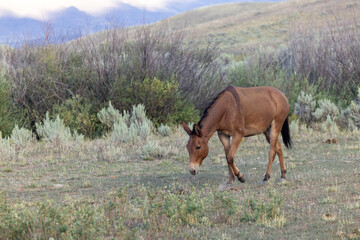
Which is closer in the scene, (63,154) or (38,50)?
(63,154)

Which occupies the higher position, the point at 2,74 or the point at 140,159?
the point at 2,74

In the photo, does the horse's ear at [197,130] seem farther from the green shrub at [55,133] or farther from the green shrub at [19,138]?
the green shrub at [19,138]

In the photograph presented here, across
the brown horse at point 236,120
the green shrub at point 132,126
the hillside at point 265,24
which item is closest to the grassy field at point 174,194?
the green shrub at point 132,126

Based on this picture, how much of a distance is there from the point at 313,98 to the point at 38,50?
35.8 ft

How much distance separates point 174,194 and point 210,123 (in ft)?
5.89

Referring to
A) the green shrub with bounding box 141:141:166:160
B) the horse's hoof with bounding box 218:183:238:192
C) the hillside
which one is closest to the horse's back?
the horse's hoof with bounding box 218:183:238:192

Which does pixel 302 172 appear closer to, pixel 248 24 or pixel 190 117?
pixel 190 117

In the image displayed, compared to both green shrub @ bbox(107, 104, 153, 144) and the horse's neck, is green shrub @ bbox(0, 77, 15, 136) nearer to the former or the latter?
green shrub @ bbox(107, 104, 153, 144)

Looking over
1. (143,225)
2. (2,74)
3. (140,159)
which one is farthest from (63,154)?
(143,225)

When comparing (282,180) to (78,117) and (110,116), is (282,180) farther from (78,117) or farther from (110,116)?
(78,117)

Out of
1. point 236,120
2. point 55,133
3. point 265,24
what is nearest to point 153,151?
point 55,133

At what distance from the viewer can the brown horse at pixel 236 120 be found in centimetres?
809

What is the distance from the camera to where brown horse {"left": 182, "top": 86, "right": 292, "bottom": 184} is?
8094 millimetres

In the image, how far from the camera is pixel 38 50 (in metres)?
18.2
